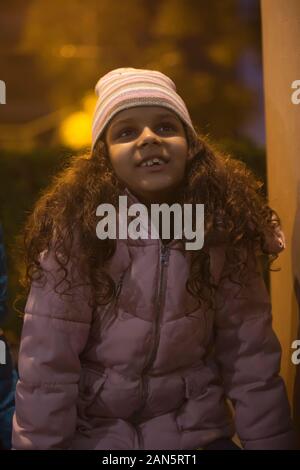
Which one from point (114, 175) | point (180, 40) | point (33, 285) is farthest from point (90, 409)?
point (180, 40)

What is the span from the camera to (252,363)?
1.93 m

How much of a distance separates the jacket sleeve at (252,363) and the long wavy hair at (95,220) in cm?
7

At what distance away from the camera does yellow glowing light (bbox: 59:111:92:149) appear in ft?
12.5

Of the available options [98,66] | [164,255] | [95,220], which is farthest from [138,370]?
[98,66]

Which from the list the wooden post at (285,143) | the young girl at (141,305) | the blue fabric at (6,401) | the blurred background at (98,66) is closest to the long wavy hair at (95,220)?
the young girl at (141,305)

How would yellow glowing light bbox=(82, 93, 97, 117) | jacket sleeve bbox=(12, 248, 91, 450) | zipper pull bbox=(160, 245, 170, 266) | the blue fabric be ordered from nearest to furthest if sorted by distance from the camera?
jacket sleeve bbox=(12, 248, 91, 450), zipper pull bbox=(160, 245, 170, 266), the blue fabric, yellow glowing light bbox=(82, 93, 97, 117)

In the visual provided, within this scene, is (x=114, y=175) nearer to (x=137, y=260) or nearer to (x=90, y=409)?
(x=137, y=260)

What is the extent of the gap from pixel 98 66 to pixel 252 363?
2709 millimetres

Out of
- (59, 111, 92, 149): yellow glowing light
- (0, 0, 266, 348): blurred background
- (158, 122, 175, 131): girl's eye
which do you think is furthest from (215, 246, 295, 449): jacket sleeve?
(59, 111, 92, 149): yellow glowing light

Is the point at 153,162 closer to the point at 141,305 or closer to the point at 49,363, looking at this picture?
the point at 141,305

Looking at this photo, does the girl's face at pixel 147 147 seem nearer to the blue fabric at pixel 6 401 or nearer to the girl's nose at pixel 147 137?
the girl's nose at pixel 147 137

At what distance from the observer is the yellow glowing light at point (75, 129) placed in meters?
3.81

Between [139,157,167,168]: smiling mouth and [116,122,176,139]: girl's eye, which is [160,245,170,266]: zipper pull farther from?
[116,122,176,139]: girl's eye

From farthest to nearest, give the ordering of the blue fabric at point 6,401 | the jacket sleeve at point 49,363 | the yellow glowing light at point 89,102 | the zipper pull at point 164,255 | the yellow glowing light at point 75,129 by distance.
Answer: the yellow glowing light at point 89,102 → the yellow glowing light at point 75,129 → the blue fabric at point 6,401 → the zipper pull at point 164,255 → the jacket sleeve at point 49,363
